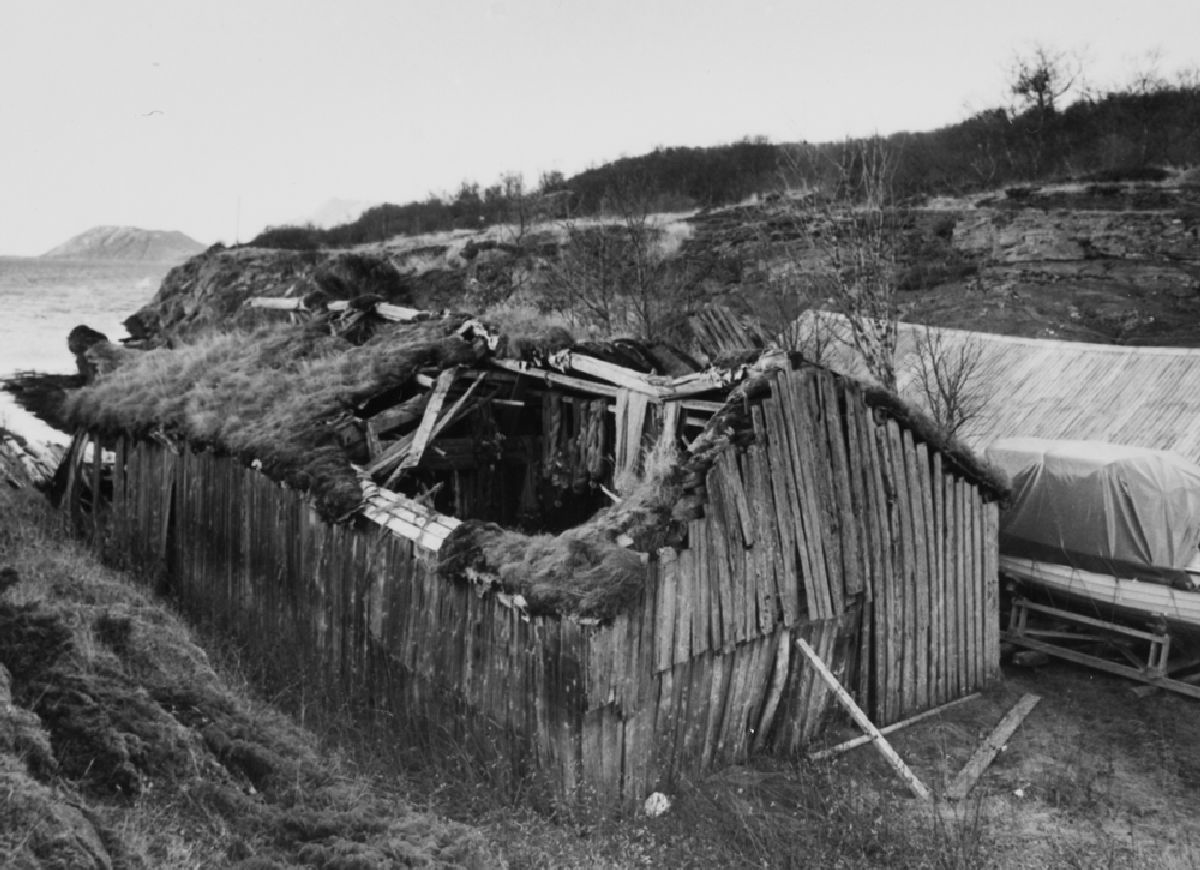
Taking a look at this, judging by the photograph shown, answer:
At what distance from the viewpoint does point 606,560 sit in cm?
716

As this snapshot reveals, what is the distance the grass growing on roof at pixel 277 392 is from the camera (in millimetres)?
10312

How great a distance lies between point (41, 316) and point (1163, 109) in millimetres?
70497

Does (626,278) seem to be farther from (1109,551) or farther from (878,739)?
(878,739)

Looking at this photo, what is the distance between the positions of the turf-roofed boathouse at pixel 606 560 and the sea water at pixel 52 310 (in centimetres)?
1448

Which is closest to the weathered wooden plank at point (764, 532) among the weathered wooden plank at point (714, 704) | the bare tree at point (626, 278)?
the weathered wooden plank at point (714, 704)

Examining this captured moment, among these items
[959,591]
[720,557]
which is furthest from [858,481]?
[959,591]

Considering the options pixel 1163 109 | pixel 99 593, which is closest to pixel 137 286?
pixel 1163 109

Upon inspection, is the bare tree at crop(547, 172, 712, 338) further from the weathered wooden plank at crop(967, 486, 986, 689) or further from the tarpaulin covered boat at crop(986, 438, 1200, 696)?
the weathered wooden plank at crop(967, 486, 986, 689)

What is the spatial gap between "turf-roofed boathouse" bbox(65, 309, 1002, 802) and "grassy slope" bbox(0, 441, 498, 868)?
1308 mm

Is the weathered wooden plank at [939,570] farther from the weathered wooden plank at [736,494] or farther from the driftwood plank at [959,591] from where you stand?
the weathered wooden plank at [736,494]

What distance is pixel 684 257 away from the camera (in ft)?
101

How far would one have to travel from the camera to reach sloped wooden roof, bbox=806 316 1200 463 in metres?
14.5

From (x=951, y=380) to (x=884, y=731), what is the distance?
23.6 feet

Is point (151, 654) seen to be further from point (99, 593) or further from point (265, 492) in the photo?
point (265, 492)
